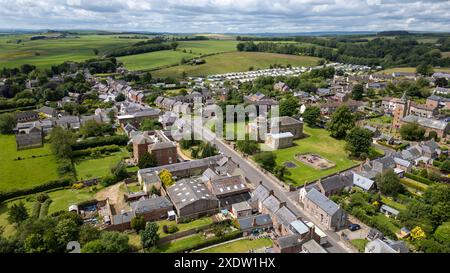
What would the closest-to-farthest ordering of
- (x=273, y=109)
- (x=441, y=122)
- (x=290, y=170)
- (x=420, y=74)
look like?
(x=290, y=170) → (x=441, y=122) → (x=273, y=109) → (x=420, y=74)

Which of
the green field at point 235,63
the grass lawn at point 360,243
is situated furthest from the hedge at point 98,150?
the green field at point 235,63

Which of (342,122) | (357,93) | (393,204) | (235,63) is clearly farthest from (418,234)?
(235,63)

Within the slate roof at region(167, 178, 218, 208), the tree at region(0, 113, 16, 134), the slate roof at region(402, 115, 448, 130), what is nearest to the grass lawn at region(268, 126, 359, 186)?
the slate roof at region(167, 178, 218, 208)

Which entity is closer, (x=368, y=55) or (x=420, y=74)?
(x=420, y=74)

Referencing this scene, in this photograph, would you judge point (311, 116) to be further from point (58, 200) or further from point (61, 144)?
point (58, 200)

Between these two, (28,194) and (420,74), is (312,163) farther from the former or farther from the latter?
(420,74)
